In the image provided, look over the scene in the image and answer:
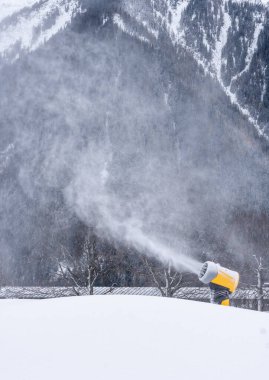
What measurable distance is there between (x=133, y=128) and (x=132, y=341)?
379 ft

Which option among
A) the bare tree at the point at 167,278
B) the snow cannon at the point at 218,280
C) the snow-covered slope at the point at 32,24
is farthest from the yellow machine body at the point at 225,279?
the snow-covered slope at the point at 32,24

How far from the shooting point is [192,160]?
339ft

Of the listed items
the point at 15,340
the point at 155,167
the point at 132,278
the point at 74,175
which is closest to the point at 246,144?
the point at 155,167

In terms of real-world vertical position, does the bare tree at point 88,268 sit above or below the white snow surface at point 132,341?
below

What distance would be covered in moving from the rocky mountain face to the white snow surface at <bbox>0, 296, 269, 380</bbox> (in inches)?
1406

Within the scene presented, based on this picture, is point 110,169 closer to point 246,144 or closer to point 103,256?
point 246,144

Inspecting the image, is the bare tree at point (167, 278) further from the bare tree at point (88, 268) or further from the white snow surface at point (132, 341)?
the white snow surface at point (132, 341)

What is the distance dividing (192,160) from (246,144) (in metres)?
11.9

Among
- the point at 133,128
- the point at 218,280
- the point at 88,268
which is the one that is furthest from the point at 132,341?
the point at 133,128

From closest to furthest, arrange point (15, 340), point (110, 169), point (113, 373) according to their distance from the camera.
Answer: point (113, 373) → point (15, 340) → point (110, 169)

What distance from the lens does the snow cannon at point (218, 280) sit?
21.4 ft

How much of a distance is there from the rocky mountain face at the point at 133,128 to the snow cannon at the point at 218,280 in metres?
33.3

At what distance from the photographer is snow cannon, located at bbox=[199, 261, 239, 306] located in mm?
6535

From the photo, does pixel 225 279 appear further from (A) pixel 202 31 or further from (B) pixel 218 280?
(A) pixel 202 31
